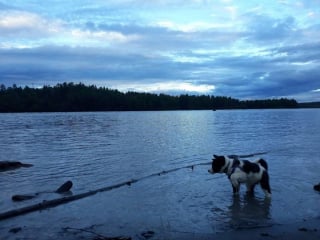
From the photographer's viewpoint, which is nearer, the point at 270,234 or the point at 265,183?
the point at 270,234

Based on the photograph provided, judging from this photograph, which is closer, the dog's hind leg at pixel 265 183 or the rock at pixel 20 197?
the dog's hind leg at pixel 265 183

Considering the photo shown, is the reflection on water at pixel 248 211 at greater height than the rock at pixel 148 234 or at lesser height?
greater

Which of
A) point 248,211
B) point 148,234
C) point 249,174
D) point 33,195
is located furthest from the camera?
point 33,195

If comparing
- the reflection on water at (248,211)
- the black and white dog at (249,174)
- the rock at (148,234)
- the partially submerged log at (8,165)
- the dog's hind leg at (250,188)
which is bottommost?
the partially submerged log at (8,165)

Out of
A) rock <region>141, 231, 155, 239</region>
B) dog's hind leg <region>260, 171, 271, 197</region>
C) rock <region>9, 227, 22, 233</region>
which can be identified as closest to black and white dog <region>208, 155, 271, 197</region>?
dog's hind leg <region>260, 171, 271, 197</region>

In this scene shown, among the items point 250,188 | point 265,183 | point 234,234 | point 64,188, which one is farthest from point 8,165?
point 234,234

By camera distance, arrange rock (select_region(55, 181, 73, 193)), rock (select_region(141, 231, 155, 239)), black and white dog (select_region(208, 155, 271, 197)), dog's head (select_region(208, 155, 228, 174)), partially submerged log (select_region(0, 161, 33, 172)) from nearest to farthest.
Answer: rock (select_region(141, 231, 155, 239))
black and white dog (select_region(208, 155, 271, 197))
dog's head (select_region(208, 155, 228, 174))
rock (select_region(55, 181, 73, 193))
partially submerged log (select_region(0, 161, 33, 172))

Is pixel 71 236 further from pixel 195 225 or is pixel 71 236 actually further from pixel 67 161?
pixel 67 161

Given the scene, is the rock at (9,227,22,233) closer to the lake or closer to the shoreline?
the shoreline

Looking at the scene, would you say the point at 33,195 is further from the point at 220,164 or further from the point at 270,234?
the point at 270,234

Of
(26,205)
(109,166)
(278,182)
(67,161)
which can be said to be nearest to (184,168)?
(109,166)

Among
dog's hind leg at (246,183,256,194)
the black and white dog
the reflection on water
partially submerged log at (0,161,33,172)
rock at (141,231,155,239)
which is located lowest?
partially submerged log at (0,161,33,172)

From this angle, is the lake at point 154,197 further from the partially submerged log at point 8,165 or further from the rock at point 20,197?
the partially submerged log at point 8,165

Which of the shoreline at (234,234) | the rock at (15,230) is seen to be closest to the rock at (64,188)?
the rock at (15,230)
